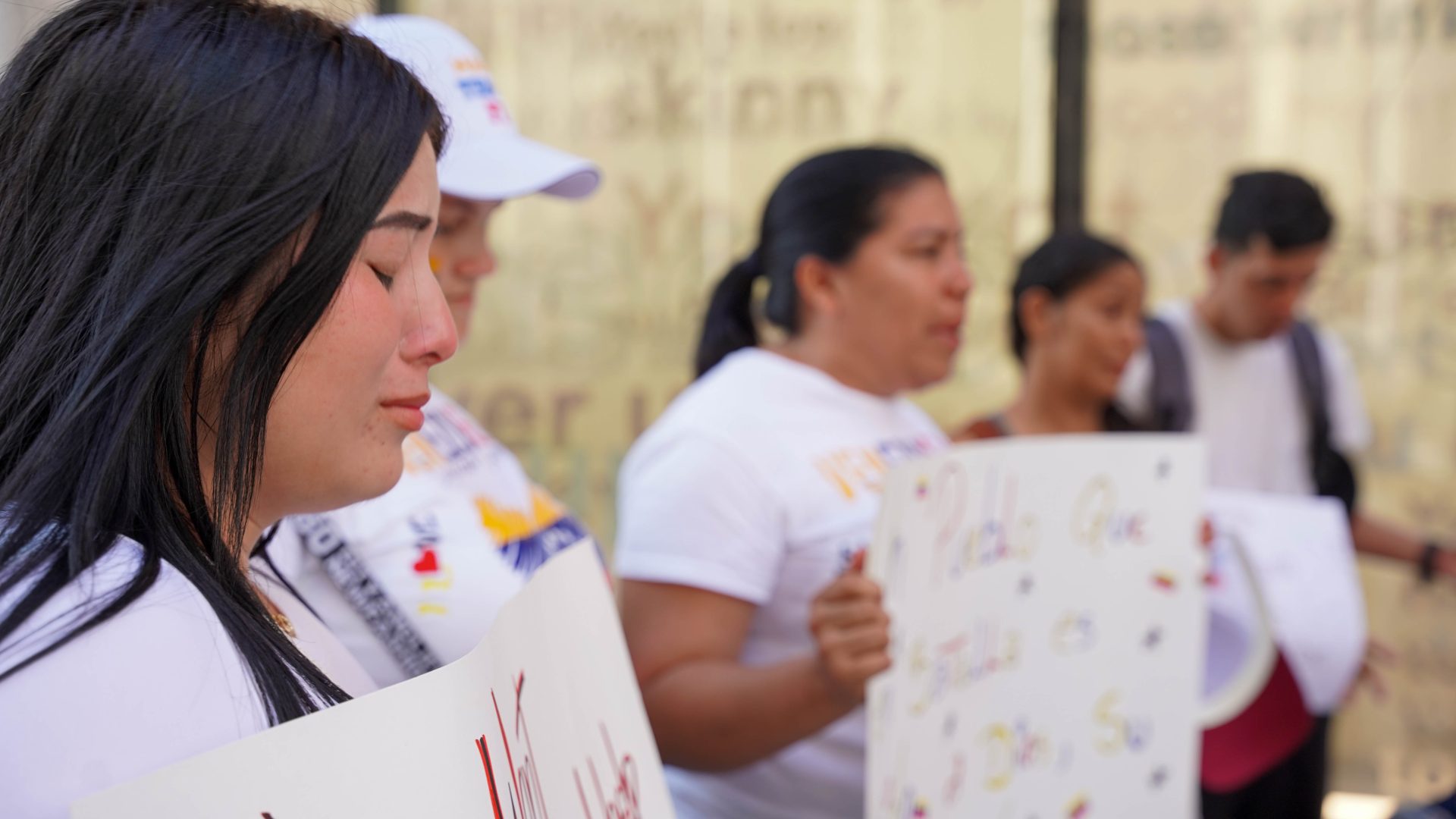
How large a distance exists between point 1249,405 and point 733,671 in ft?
5.89

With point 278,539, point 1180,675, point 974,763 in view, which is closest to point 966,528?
point 974,763

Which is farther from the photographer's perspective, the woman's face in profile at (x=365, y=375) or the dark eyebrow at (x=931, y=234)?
the dark eyebrow at (x=931, y=234)

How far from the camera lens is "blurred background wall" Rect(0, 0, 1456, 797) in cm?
394

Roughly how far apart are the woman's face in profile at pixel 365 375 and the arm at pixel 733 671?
724 mm

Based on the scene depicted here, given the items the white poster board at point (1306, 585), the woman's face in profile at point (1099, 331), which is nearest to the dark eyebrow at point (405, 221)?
the white poster board at point (1306, 585)

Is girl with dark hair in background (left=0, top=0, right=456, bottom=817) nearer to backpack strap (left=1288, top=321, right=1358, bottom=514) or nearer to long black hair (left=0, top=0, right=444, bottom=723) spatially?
long black hair (left=0, top=0, right=444, bottom=723)

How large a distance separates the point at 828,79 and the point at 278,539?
122 inches

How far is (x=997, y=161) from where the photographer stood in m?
3.97

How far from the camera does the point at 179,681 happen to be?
0.61m

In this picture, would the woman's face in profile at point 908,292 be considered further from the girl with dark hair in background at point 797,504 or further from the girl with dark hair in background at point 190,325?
the girl with dark hair in background at point 190,325

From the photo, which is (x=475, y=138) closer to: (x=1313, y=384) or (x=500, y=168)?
(x=500, y=168)

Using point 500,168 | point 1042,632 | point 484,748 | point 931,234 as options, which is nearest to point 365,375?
point 484,748

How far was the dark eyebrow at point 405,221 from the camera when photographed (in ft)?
2.56

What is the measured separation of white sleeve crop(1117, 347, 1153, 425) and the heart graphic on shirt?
1.94 m
